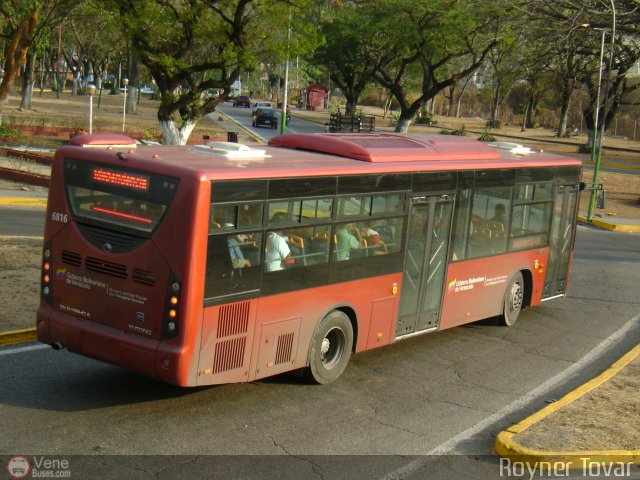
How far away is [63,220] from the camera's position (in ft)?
30.7

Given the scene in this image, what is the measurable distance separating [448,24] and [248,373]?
3953cm

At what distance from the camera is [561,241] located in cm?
1570

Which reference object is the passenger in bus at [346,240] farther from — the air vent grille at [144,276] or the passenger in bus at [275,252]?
the air vent grille at [144,276]

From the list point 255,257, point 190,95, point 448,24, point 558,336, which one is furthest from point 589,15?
point 255,257

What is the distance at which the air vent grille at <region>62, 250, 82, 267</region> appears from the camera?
9250 mm

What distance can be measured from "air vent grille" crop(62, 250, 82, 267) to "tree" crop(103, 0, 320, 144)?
2105 cm

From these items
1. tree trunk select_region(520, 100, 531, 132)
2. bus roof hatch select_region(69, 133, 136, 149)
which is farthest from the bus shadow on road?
tree trunk select_region(520, 100, 531, 132)

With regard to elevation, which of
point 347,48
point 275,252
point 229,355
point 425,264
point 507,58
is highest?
point 507,58

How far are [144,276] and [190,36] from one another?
75.6 ft

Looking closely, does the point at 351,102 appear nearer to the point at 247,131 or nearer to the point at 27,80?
the point at 247,131

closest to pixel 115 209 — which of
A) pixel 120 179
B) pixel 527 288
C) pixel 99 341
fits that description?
pixel 120 179

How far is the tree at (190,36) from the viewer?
29.9 metres

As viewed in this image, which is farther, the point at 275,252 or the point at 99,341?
the point at 275,252

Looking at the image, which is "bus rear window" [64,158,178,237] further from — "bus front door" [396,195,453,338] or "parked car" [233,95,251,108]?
"parked car" [233,95,251,108]
